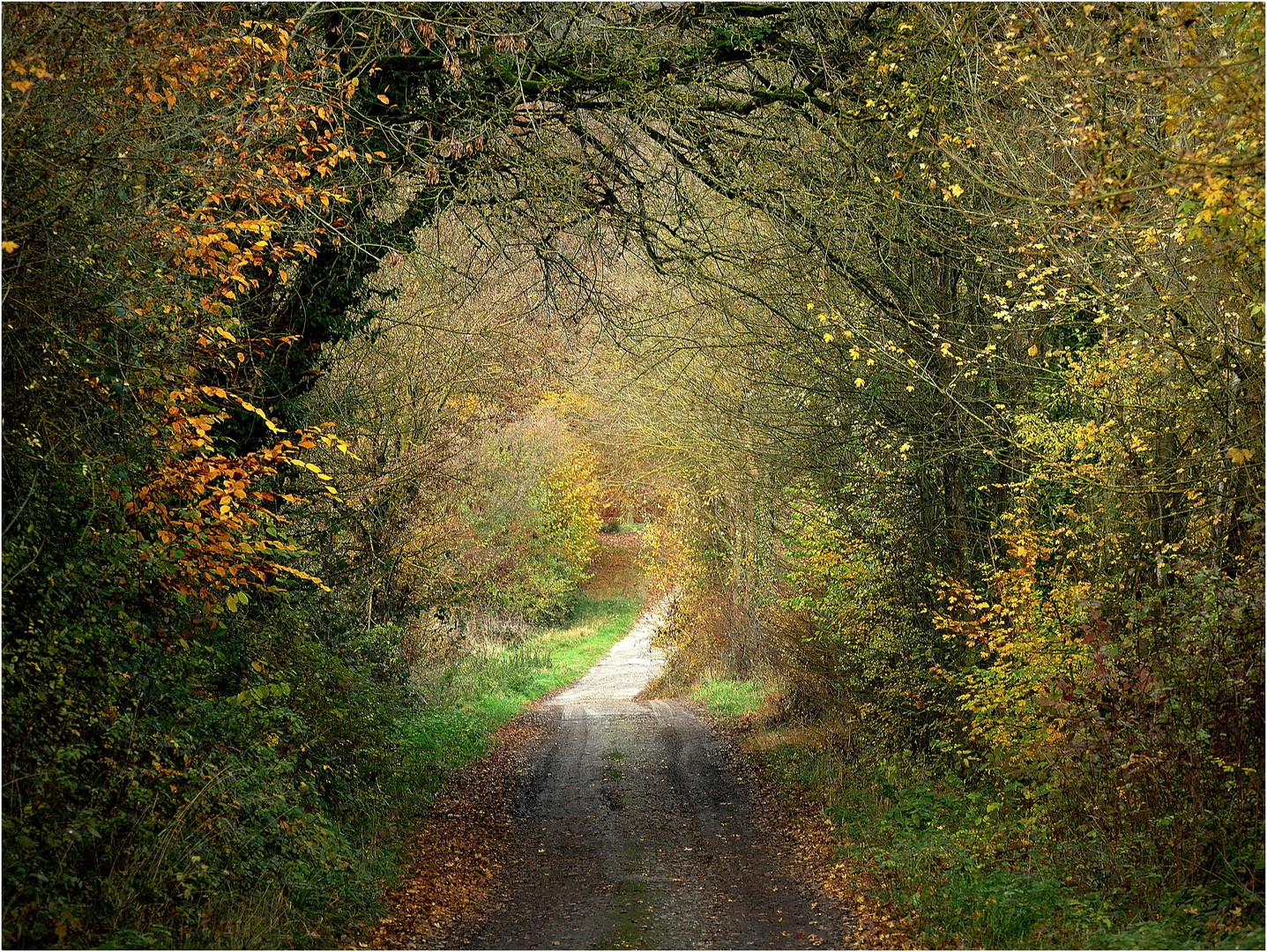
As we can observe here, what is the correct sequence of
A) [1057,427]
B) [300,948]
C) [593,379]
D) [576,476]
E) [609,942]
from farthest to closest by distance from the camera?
[576,476] → [593,379] → [1057,427] → [609,942] → [300,948]

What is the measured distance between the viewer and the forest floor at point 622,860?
696 cm

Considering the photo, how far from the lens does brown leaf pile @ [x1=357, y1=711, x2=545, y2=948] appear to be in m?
7.03

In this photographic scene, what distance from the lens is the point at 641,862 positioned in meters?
8.93

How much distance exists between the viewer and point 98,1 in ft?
17.5

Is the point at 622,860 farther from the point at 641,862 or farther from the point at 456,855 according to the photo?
the point at 456,855

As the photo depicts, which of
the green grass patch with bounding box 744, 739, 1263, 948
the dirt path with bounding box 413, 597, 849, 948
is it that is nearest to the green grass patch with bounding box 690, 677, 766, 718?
the dirt path with bounding box 413, 597, 849, 948

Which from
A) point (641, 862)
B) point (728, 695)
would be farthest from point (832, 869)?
point (728, 695)

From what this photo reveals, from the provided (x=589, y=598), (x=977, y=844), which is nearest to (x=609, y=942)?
(x=977, y=844)

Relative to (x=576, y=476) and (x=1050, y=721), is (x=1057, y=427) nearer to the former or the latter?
(x=1050, y=721)

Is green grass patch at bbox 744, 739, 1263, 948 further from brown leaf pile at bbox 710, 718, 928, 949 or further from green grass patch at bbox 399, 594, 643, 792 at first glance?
green grass patch at bbox 399, 594, 643, 792

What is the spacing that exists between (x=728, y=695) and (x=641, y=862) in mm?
10895

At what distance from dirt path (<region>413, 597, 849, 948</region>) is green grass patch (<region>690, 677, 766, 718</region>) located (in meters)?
2.23

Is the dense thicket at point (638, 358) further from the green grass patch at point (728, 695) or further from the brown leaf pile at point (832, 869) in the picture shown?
the green grass patch at point (728, 695)

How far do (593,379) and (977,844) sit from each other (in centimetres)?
1128
